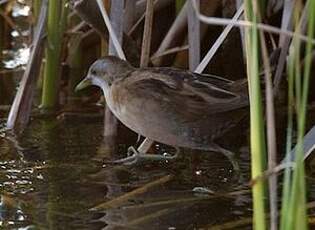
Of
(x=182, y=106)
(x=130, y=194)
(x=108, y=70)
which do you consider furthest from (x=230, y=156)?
(x=108, y=70)

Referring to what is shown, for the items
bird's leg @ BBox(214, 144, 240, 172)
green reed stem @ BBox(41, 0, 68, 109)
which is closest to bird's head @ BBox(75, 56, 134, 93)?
green reed stem @ BBox(41, 0, 68, 109)

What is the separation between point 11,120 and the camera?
3.98m

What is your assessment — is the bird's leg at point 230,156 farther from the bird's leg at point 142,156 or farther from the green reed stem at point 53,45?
the green reed stem at point 53,45

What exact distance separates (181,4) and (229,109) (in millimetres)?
926

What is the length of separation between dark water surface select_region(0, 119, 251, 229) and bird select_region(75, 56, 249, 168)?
0.16 m

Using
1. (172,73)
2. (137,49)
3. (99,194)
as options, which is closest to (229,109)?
(172,73)

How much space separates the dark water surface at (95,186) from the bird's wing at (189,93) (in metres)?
0.27

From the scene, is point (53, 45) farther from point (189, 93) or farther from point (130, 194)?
point (130, 194)

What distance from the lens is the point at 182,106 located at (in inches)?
134

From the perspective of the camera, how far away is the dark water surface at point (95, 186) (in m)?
2.97

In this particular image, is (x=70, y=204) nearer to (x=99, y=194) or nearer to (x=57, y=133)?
(x=99, y=194)

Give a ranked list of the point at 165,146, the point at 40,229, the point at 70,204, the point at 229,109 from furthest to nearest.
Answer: the point at 165,146 → the point at 229,109 → the point at 70,204 → the point at 40,229

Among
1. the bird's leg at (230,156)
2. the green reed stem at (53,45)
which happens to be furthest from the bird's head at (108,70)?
the bird's leg at (230,156)

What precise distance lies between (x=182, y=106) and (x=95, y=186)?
447 millimetres
